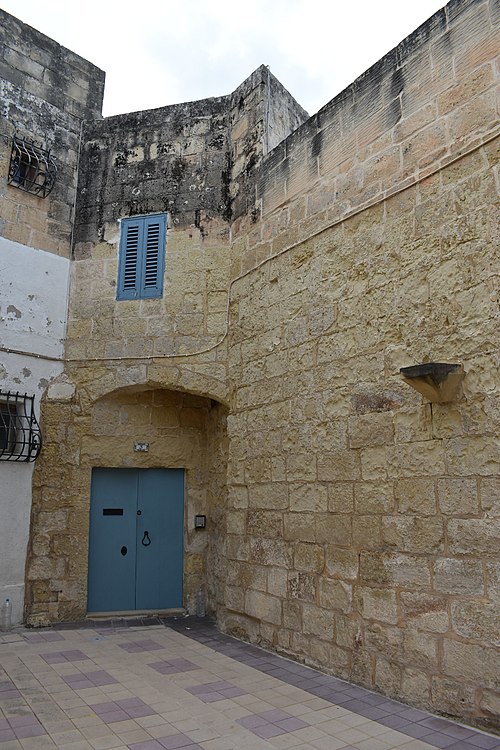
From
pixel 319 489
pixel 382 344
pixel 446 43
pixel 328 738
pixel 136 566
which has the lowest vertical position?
pixel 328 738

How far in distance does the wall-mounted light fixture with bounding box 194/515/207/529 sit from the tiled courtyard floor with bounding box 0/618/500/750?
4.80 ft

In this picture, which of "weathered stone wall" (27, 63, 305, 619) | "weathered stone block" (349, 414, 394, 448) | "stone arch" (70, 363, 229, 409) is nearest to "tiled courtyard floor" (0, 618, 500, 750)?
"weathered stone wall" (27, 63, 305, 619)

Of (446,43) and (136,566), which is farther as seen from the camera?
(136,566)

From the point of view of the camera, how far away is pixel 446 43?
3.90 metres

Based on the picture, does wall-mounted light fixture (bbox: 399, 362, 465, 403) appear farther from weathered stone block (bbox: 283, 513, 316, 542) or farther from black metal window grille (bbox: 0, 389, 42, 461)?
black metal window grille (bbox: 0, 389, 42, 461)

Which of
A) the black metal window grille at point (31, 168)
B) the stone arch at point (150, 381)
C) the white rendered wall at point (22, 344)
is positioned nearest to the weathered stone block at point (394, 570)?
the stone arch at point (150, 381)

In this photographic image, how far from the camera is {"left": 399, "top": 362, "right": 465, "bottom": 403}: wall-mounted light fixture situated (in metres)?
3.38

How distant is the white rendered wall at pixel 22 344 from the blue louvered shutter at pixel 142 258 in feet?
2.17

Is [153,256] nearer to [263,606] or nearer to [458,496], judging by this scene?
[263,606]

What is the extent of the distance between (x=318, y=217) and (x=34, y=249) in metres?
3.11

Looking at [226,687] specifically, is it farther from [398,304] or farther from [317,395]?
[398,304]

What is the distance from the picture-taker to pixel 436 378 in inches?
134

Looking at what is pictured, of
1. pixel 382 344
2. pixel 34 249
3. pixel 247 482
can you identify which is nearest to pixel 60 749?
pixel 247 482

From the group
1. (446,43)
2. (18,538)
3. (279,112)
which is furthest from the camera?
(279,112)
